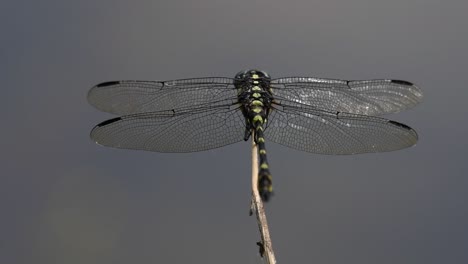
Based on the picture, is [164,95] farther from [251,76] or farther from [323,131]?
[323,131]

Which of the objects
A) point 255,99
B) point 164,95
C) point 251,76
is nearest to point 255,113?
point 255,99

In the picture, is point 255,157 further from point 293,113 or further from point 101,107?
point 101,107

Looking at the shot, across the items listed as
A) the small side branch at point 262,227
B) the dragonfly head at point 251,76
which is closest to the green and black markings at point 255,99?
the dragonfly head at point 251,76

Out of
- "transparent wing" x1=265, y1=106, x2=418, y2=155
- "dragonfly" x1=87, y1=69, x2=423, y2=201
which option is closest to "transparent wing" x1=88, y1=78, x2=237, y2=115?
"dragonfly" x1=87, y1=69, x2=423, y2=201

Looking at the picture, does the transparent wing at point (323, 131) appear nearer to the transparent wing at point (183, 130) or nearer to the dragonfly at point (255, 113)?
the dragonfly at point (255, 113)

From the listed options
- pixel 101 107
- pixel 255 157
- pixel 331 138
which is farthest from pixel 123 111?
pixel 331 138

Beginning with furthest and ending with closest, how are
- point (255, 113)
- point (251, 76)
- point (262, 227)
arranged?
point (251, 76)
point (255, 113)
point (262, 227)
